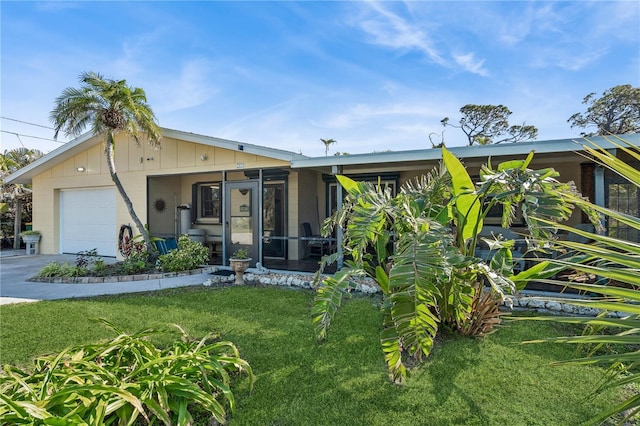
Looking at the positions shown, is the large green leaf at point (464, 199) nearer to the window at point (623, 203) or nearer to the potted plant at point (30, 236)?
the window at point (623, 203)

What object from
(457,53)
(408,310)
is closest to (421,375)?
(408,310)

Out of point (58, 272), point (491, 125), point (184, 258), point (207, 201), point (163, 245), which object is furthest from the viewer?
point (491, 125)

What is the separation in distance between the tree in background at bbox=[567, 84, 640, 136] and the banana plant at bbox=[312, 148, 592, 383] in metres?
21.5

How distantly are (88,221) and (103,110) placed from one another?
206 inches

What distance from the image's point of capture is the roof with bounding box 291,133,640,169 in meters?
5.13

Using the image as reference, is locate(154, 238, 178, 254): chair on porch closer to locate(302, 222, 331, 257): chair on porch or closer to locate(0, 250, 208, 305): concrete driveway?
locate(0, 250, 208, 305): concrete driveway

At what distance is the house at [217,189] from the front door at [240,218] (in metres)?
0.03

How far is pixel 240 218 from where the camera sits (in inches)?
345

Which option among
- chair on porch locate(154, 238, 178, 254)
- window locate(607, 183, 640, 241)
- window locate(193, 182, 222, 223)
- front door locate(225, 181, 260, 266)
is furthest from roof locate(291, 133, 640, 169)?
chair on porch locate(154, 238, 178, 254)

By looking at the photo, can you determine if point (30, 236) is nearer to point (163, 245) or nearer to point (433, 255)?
point (163, 245)

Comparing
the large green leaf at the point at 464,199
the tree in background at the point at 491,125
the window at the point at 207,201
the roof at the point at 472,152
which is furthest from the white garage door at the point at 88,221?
the tree in background at the point at 491,125

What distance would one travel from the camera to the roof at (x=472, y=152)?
16.8 ft

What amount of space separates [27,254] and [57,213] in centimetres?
198

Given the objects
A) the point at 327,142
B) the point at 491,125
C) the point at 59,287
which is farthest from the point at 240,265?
the point at 491,125
